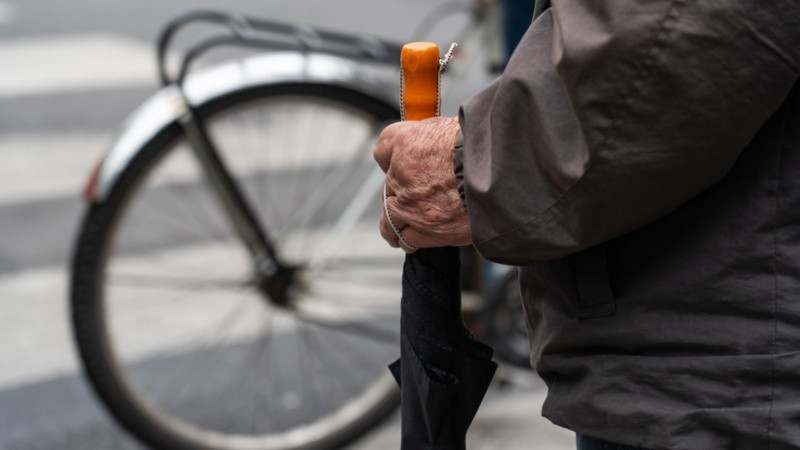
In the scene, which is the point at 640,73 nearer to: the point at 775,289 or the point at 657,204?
the point at 657,204

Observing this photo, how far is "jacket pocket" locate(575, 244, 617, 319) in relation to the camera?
149 cm

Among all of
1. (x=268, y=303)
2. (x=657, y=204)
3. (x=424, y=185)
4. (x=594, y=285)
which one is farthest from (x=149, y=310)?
(x=657, y=204)

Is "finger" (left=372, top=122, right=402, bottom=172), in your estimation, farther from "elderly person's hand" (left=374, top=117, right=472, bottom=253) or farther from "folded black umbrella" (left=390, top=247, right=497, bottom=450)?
"folded black umbrella" (left=390, top=247, right=497, bottom=450)

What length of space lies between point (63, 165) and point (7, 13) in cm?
447

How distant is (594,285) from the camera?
1500mm

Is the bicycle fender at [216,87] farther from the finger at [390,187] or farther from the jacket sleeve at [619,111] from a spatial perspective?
the jacket sleeve at [619,111]

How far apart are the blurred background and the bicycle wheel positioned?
0.20m

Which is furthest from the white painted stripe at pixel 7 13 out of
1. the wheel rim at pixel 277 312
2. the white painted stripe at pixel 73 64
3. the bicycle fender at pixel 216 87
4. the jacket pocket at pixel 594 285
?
the jacket pocket at pixel 594 285

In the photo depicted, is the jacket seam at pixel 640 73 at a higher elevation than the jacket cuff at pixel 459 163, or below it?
higher

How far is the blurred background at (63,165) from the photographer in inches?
147

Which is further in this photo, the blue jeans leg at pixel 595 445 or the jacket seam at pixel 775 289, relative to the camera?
the blue jeans leg at pixel 595 445

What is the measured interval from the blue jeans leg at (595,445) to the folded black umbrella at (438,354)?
0.18m

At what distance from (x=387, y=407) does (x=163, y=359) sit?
93 cm

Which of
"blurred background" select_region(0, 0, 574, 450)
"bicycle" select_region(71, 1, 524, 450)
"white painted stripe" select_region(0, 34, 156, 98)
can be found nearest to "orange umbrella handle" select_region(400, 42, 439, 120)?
"bicycle" select_region(71, 1, 524, 450)
